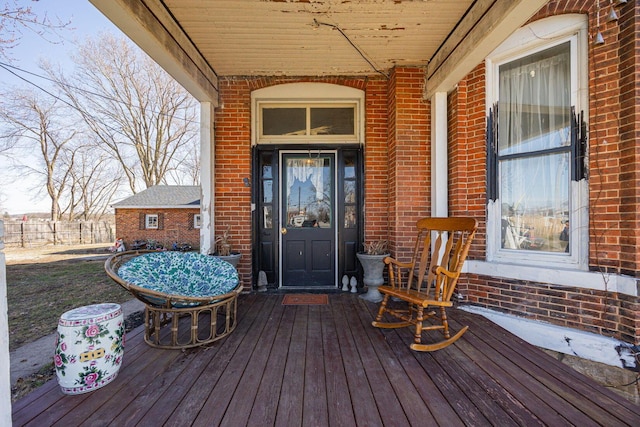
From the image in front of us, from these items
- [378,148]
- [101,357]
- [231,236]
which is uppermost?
[378,148]

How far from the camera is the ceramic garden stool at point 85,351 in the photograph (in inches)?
65.1

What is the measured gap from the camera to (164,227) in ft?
42.3

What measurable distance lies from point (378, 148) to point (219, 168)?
2.25m

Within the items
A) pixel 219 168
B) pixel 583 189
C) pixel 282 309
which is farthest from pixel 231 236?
pixel 583 189

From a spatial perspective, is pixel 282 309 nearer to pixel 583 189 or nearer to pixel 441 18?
pixel 583 189

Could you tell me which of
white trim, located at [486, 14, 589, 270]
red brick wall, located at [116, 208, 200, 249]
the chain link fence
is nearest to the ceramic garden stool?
white trim, located at [486, 14, 589, 270]

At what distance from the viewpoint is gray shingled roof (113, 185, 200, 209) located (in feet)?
41.9

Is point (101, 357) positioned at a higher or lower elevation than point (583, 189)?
lower

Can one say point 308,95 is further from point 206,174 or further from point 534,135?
point 534,135

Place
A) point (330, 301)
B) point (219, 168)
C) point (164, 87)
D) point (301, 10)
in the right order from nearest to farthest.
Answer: point (301, 10) → point (330, 301) → point (219, 168) → point (164, 87)

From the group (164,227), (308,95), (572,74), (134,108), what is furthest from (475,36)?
(134,108)

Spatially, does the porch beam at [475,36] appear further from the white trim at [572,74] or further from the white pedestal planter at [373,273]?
the white pedestal planter at [373,273]

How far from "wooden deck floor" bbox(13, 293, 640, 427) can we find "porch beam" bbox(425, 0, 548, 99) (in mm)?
2612

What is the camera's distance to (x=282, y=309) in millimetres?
3176
